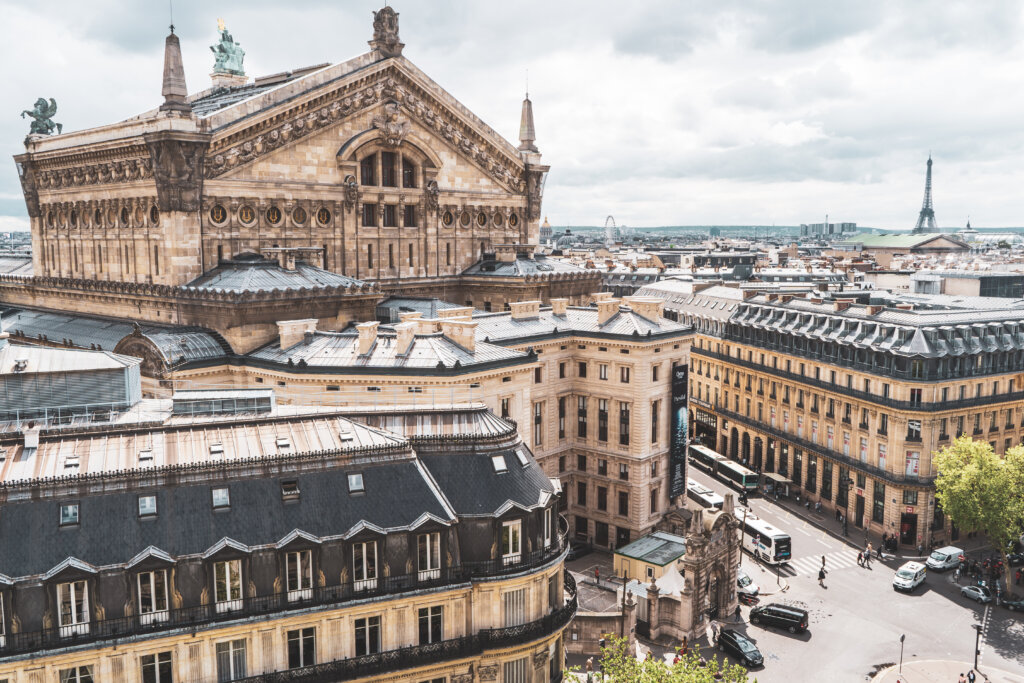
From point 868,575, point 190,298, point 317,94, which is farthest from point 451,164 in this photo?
point 868,575

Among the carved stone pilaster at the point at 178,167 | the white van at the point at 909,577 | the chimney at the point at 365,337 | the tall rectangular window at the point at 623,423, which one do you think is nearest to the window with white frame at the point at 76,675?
the chimney at the point at 365,337

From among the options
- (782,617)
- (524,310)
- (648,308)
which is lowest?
(782,617)

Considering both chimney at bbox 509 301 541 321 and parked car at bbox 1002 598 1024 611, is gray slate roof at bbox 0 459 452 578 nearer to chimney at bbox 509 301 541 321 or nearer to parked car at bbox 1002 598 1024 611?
chimney at bbox 509 301 541 321

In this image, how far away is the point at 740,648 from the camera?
60.4 metres

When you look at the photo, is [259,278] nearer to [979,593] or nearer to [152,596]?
[152,596]

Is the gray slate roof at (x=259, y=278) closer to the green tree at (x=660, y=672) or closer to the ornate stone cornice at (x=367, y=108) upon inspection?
the ornate stone cornice at (x=367, y=108)

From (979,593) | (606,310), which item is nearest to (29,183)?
(606,310)

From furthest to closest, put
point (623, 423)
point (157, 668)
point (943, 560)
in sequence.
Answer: point (623, 423) → point (943, 560) → point (157, 668)

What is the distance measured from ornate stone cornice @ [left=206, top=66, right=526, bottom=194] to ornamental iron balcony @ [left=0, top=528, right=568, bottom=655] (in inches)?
1701

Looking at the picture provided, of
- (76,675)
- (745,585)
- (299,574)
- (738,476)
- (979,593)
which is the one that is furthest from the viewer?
(738,476)

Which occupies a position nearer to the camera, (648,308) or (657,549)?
(657,549)

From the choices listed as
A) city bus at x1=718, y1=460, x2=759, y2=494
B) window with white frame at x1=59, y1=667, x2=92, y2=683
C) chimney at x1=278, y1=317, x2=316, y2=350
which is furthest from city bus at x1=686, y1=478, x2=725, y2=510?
window with white frame at x1=59, y1=667, x2=92, y2=683

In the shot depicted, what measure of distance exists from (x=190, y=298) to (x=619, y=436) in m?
37.0

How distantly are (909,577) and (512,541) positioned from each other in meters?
45.2
